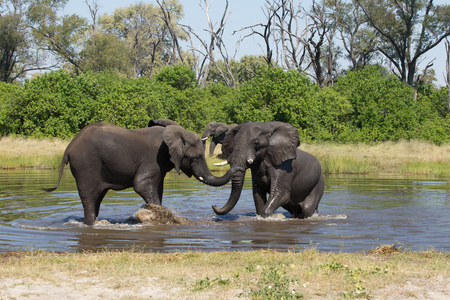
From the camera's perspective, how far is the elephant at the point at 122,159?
10500mm

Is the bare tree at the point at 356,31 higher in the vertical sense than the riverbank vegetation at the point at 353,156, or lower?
higher

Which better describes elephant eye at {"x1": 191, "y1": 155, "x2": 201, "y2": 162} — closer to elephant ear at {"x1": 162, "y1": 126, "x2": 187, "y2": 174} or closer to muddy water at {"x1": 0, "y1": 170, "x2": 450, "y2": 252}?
elephant ear at {"x1": 162, "y1": 126, "x2": 187, "y2": 174}

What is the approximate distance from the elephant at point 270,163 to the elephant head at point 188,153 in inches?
16.5

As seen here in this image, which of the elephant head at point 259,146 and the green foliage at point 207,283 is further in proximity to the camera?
the elephant head at point 259,146

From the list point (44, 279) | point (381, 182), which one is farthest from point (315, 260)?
point (381, 182)

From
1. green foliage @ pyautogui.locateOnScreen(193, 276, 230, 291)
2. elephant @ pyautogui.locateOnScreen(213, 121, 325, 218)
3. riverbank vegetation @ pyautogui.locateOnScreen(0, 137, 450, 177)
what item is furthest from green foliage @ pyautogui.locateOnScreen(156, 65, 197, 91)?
green foliage @ pyautogui.locateOnScreen(193, 276, 230, 291)

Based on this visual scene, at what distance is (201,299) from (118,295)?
2.63 feet

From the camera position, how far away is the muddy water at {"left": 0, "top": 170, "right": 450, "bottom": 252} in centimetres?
907

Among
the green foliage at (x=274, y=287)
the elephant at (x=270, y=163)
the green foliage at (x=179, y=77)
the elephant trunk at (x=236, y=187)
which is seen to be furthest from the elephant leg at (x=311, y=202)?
the green foliage at (x=179, y=77)

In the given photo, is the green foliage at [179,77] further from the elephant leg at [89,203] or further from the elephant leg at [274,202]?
the elephant leg at [89,203]

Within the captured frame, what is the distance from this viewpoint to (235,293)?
5.68 meters

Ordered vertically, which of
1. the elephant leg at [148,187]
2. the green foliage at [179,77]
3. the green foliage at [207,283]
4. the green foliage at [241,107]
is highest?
the green foliage at [179,77]

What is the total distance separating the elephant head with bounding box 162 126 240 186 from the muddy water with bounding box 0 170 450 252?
0.88 meters

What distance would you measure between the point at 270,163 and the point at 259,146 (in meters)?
0.40
